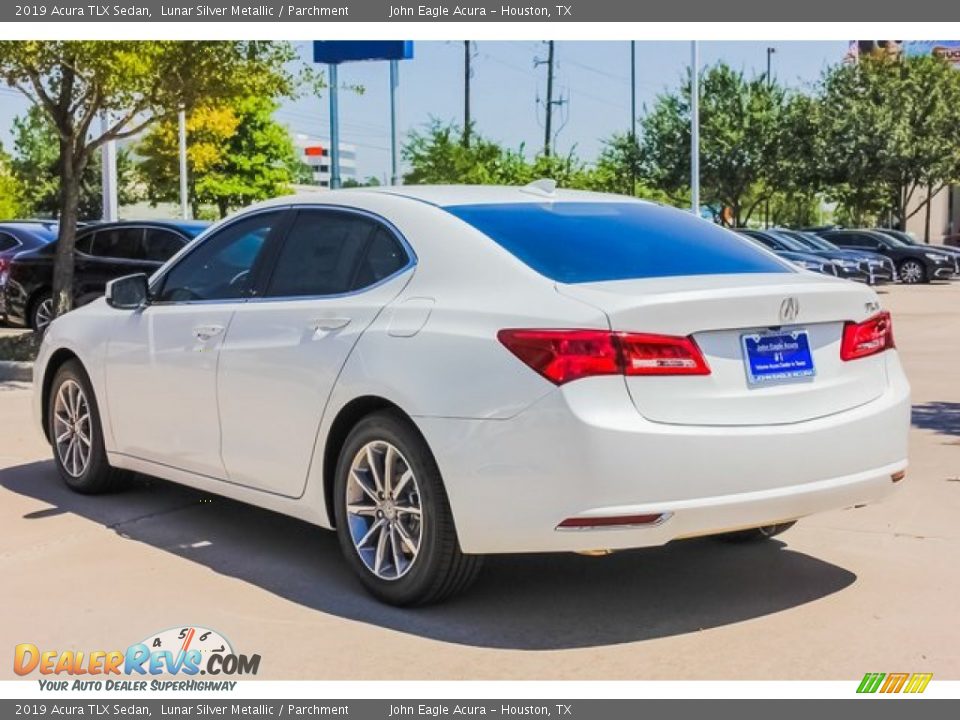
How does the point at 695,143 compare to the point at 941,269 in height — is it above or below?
above

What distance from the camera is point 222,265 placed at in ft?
21.5

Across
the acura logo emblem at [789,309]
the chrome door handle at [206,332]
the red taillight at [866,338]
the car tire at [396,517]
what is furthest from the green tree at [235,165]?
the acura logo emblem at [789,309]

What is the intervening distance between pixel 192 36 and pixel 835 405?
395 inches

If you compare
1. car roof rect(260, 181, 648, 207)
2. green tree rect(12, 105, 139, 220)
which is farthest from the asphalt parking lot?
green tree rect(12, 105, 139, 220)

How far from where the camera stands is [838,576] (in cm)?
564

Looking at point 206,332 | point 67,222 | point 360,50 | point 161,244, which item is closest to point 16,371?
point 67,222

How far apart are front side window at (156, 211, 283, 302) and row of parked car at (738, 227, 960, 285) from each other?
963 inches

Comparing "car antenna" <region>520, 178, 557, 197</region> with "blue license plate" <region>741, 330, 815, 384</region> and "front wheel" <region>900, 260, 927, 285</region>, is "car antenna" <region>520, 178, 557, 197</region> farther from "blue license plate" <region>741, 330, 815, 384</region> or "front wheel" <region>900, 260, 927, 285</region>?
"front wheel" <region>900, 260, 927, 285</region>

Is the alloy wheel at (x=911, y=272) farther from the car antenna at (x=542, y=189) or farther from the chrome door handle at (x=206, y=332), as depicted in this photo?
the chrome door handle at (x=206, y=332)

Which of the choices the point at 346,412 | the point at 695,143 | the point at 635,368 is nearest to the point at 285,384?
the point at 346,412

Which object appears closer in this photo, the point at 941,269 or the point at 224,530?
the point at 224,530
